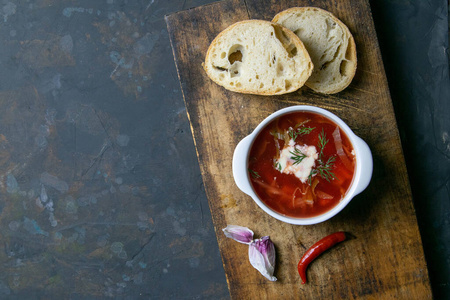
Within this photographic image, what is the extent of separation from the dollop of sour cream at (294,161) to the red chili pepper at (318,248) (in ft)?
1.25

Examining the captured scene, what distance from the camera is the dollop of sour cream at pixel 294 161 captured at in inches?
66.1

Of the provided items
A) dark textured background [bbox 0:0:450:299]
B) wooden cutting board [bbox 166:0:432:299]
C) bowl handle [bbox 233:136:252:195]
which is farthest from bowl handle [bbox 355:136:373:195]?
dark textured background [bbox 0:0:450:299]

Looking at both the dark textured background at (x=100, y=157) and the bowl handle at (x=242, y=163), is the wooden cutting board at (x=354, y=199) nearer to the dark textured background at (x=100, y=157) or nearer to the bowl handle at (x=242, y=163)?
the bowl handle at (x=242, y=163)

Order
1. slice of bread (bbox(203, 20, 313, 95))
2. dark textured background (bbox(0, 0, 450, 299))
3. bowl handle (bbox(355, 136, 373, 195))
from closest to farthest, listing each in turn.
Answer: bowl handle (bbox(355, 136, 373, 195)), slice of bread (bbox(203, 20, 313, 95)), dark textured background (bbox(0, 0, 450, 299))

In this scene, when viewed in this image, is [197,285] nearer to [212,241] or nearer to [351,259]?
[212,241]

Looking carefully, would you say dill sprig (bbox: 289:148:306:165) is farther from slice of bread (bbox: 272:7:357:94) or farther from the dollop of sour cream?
slice of bread (bbox: 272:7:357:94)

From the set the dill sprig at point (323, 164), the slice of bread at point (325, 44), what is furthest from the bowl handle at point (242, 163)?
the slice of bread at point (325, 44)

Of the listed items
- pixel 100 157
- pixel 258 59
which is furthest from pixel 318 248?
pixel 100 157

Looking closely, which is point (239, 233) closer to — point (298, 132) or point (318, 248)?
point (318, 248)

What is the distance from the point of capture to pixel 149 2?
2.24 m

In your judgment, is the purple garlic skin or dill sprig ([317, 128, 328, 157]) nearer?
dill sprig ([317, 128, 328, 157])

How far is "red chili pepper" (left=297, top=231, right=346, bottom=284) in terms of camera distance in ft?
6.11

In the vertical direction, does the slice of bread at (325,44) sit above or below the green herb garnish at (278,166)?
above

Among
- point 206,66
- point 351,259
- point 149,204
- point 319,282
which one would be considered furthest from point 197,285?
point 206,66
